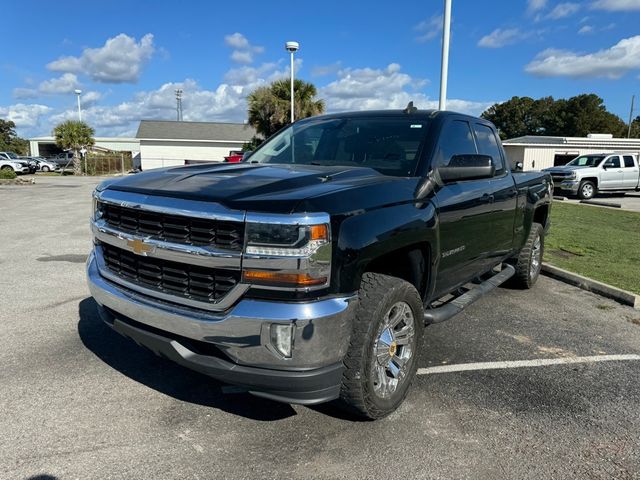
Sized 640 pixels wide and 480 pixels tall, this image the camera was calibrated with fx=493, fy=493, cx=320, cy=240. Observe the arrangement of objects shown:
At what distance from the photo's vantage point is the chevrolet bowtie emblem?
112 inches

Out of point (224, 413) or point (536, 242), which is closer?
point (224, 413)

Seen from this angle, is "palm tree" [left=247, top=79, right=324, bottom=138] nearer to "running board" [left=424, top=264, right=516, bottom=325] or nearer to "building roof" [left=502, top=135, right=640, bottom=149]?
"building roof" [left=502, top=135, right=640, bottom=149]

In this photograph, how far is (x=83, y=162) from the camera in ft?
138

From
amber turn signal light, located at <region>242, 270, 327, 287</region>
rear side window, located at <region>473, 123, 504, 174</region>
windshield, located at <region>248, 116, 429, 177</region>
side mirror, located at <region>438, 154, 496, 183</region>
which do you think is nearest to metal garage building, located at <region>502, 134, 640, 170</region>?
rear side window, located at <region>473, 123, 504, 174</region>

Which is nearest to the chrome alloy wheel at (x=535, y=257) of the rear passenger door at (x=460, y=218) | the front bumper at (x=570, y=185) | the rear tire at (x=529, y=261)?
the rear tire at (x=529, y=261)

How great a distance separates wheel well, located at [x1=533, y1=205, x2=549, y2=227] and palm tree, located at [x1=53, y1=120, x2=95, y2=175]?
137 feet

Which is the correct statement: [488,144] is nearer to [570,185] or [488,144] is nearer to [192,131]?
[570,185]

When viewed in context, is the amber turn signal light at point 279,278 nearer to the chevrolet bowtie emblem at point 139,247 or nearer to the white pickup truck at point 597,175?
the chevrolet bowtie emblem at point 139,247

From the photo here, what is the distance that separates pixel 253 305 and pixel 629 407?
8.92 feet

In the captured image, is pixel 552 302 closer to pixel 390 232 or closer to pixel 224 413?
pixel 390 232

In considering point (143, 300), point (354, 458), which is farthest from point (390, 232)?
point (143, 300)

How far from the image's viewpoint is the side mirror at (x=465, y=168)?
3.59 meters

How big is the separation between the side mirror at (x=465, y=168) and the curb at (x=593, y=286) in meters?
3.21

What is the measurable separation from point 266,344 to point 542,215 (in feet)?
17.3
